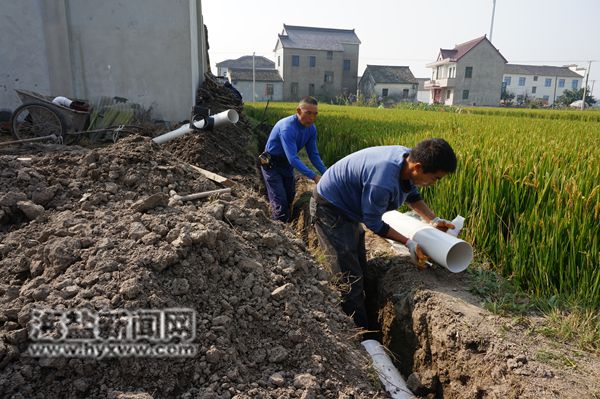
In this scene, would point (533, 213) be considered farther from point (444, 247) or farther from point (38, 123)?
point (38, 123)

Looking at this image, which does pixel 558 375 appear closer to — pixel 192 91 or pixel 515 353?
pixel 515 353

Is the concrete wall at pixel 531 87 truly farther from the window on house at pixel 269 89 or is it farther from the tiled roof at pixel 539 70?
the window on house at pixel 269 89

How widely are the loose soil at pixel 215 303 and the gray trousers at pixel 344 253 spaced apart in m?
0.25

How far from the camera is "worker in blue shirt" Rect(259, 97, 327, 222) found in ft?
13.8

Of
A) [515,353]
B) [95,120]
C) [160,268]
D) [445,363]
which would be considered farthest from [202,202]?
[95,120]

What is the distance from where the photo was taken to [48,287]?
6.90ft

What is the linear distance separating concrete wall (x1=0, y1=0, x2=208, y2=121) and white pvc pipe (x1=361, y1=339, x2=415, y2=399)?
616 centimetres

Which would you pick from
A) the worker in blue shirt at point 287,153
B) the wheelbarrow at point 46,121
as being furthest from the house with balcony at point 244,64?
the worker in blue shirt at point 287,153

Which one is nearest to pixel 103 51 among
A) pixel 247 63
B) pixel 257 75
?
pixel 257 75

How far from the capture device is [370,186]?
2.84 m

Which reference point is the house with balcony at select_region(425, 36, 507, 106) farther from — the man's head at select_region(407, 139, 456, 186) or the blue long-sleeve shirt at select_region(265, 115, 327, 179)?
the man's head at select_region(407, 139, 456, 186)

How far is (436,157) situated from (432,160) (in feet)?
0.10

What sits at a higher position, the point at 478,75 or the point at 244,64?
the point at 244,64

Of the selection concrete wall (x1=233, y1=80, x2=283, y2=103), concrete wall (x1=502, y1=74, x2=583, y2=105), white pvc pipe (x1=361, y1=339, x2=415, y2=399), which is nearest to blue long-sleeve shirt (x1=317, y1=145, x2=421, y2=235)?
white pvc pipe (x1=361, y1=339, x2=415, y2=399)
